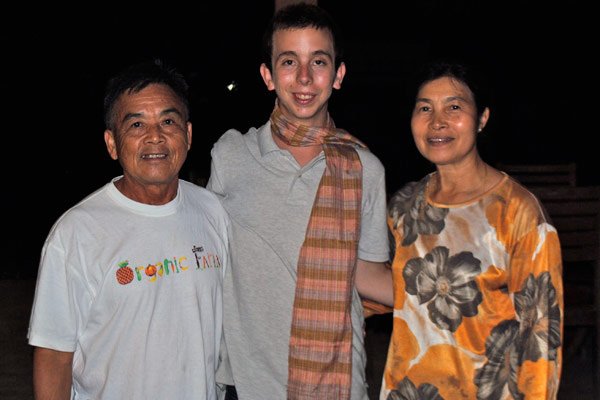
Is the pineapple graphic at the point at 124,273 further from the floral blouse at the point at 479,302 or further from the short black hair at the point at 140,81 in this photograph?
the floral blouse at the point at 479,302

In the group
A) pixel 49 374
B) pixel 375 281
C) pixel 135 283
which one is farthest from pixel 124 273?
pixel 375 281

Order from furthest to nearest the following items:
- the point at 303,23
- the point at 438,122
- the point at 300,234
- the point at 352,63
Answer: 1. the point at 352,63
2. the point at 303,23
3. the point at 300,234
4. the point at 438,122

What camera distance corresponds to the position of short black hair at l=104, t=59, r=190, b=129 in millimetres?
2342

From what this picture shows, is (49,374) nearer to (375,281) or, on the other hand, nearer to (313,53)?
(375,281)

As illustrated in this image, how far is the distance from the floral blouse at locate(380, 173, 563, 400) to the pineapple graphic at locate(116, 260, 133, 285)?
76cm

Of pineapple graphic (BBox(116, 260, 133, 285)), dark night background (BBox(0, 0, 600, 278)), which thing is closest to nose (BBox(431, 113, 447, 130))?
pineapple graphic (BBox(116, 260, 133, 285))

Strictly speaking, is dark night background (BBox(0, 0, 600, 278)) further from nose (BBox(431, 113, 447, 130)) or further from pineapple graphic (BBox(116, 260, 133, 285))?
pineapple graphic (BBox(116, 260, 133, 285))

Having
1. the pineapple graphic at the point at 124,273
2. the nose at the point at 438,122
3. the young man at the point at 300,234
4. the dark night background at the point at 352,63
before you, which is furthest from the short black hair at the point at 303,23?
the dark night background at the point at 352,63

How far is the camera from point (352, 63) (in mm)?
10516

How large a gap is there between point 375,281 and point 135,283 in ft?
2.60

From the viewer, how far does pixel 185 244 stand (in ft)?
7.38

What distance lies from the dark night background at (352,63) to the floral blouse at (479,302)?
7150 mm

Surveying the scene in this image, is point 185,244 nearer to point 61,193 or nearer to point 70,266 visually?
point 70,266

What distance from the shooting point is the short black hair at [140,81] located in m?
2.34
